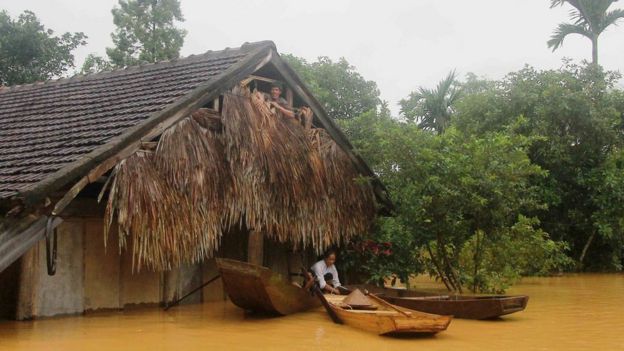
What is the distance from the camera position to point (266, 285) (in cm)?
872

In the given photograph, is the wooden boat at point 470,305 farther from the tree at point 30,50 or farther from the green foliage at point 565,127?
the tree at point 30,50

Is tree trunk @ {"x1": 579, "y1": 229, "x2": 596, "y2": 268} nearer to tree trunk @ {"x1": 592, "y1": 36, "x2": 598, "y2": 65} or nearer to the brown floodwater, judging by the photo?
tree trunk @ {"x1": 592, "y1": 36, "x2": 598, "y2": 65}

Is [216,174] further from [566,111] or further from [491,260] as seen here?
[566,111]

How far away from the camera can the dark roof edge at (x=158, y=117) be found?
738 cm

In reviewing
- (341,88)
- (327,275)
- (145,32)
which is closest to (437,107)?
(341,88)

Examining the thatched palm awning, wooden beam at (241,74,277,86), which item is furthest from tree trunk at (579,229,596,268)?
wooden beam at (241,74,277,86)

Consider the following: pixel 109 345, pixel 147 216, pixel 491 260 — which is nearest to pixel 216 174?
pixel 147 216

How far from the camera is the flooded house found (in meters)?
8.16

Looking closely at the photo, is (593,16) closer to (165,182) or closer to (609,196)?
(609,196)

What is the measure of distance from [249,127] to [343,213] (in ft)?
7.86

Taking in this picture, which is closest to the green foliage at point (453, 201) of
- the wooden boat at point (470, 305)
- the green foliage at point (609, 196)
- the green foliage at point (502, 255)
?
the green foliage at point (502, 255)

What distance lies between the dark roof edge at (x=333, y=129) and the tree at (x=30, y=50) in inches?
465

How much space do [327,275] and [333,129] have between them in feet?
8.61

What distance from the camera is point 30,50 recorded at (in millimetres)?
20266
